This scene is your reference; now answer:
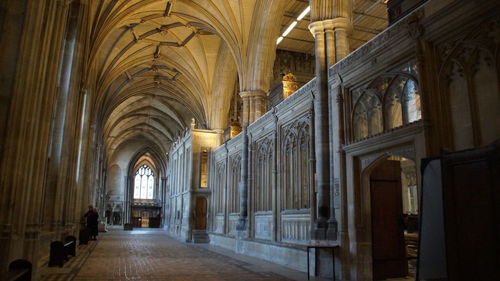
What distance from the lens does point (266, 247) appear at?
11703mm

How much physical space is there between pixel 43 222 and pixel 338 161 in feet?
22.6

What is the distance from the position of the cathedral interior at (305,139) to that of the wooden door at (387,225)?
3cm

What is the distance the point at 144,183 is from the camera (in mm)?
47938

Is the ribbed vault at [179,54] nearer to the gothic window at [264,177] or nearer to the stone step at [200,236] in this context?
the gothic window at [264,177]

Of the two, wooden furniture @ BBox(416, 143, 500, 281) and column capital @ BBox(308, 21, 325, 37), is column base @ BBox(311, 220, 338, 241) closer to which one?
wooden furniture @ BBox(416, 143, 500, 281)

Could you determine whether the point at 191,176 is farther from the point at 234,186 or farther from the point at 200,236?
the point at 234,186

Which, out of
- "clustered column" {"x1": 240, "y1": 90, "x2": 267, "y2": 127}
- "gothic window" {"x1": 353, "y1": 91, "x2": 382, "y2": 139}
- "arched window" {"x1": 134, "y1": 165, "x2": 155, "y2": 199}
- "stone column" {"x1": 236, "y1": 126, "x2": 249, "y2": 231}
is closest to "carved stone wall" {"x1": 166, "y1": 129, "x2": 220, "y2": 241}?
"stone column" {"x1": 236, "y1": 126, "x2": 249, "y2": 231}

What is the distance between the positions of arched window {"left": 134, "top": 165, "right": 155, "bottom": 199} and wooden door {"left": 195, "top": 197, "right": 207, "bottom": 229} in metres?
28.3

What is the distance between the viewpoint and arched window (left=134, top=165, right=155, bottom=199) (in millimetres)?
47344

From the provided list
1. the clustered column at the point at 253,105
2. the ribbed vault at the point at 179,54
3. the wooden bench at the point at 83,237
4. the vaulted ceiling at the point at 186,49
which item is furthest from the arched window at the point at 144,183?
the clustered column at the point at 253,105

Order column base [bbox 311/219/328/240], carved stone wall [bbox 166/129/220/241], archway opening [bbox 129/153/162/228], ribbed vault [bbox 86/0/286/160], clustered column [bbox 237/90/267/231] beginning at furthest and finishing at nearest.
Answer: archway opening [bbox 129/153/162/228] → carved stone wall [bbox 166/129/220/241] → ribbed vault [bbox 86/0/286/160] → clustered column [bbox 237/90/267/231] → column base [bbox 311/219/328/240]

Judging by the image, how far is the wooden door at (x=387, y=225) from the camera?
7.71m

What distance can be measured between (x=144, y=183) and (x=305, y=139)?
40.5 meters

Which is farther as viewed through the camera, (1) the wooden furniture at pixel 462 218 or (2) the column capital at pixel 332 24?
(2) the column capital at pixel 332 24
